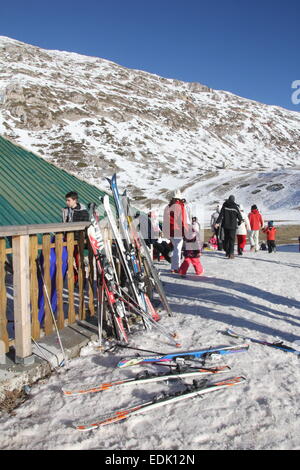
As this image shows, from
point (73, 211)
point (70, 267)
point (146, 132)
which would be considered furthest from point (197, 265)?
point (146, 132)

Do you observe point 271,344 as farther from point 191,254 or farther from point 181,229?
point 181,229

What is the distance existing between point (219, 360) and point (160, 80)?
179104 mm

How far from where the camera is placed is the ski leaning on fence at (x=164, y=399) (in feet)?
9.36

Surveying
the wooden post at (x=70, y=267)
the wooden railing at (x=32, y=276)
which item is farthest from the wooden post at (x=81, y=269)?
the wooden post at (x=70, y=267)

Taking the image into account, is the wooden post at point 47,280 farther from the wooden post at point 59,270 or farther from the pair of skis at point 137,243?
the pair of skis at point 137,243

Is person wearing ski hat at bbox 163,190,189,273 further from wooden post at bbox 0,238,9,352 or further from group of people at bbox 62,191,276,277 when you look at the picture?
wooden post at bbox 0,238,9,352

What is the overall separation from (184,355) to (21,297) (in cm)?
184

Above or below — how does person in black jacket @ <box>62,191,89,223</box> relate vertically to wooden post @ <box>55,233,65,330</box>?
above

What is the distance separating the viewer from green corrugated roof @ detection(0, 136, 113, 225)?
8.07m

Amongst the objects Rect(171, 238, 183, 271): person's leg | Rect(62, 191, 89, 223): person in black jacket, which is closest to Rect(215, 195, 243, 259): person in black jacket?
Rect(171, 238, 183, 271): person's leg

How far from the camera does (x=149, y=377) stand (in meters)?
3.47

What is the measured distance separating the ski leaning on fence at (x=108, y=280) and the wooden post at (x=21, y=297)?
111 cm

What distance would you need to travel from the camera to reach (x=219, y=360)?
3863 mm

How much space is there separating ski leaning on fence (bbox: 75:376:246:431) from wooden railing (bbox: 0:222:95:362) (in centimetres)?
117
